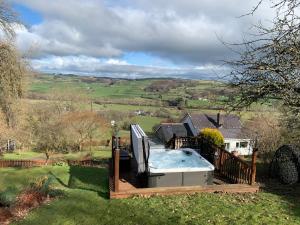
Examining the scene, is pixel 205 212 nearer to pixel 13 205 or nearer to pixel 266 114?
pixel 13 205

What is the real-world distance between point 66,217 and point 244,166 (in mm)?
5777

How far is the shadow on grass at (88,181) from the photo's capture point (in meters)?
11.5

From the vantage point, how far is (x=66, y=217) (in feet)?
29.6

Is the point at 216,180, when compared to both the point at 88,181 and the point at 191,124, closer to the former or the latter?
the point at 88,181

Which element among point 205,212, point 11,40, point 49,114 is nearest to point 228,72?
point 205,212

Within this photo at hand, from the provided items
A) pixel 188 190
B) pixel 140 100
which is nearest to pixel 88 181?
pixel 188 190

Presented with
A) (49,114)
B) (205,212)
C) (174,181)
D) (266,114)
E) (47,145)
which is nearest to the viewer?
(205,212)

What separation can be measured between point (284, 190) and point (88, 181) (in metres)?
6.82

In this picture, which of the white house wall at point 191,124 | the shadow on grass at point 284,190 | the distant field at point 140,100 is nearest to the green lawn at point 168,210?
the shadow on grass at point 284,190

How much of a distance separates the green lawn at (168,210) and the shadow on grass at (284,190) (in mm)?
28

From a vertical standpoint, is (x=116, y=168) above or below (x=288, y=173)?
above

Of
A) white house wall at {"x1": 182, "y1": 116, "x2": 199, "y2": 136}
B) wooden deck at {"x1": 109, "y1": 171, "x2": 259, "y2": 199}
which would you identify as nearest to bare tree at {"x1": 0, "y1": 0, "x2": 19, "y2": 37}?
wooden deck at {"x1": 109, "y1": 171, "x2": 259, "y2": 199}

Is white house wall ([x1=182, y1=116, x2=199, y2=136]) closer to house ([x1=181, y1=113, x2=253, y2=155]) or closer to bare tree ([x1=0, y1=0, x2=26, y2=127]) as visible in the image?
house ([x1=181, y1=113, x2=253, y2=155])

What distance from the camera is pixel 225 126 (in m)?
52.5
